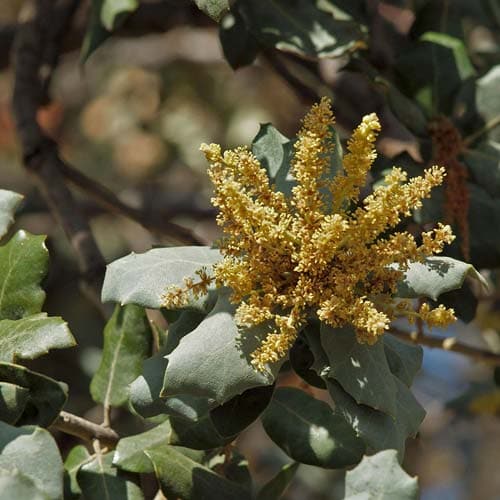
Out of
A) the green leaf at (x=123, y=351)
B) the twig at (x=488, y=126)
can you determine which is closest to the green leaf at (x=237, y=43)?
the twig at (x=488, y=126)

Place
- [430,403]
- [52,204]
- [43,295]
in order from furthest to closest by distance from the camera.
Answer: [430,403], [52,204], [43,295]

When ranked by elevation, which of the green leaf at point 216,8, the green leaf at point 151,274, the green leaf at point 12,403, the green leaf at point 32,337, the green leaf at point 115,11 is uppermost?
the green leaf at point 216,8

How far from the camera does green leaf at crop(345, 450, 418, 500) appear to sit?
1.14 meters

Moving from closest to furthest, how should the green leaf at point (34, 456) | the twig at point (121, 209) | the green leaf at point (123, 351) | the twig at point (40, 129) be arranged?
the green leaf at point (34, 456), the green leaf at point (123, 351), the twig at point (40, 129), the twig at point (121, 209)

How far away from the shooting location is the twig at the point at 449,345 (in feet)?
5.93

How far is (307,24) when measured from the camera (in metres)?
1.68

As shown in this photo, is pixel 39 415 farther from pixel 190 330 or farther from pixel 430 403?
pixel 430 403

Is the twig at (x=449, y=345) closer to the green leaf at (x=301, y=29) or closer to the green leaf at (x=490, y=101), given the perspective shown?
the green leaf at (x=490, y=101)

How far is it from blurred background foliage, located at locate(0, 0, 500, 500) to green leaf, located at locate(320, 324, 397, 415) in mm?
338

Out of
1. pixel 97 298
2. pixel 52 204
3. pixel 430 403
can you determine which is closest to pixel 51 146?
pixel 52 204

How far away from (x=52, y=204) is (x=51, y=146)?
150 millimetres

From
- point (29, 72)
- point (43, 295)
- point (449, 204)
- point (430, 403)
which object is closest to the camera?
point (43, 295)

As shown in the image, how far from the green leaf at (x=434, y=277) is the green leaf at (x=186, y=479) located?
0.34m

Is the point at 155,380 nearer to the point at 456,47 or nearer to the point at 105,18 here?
the point at 105,18
